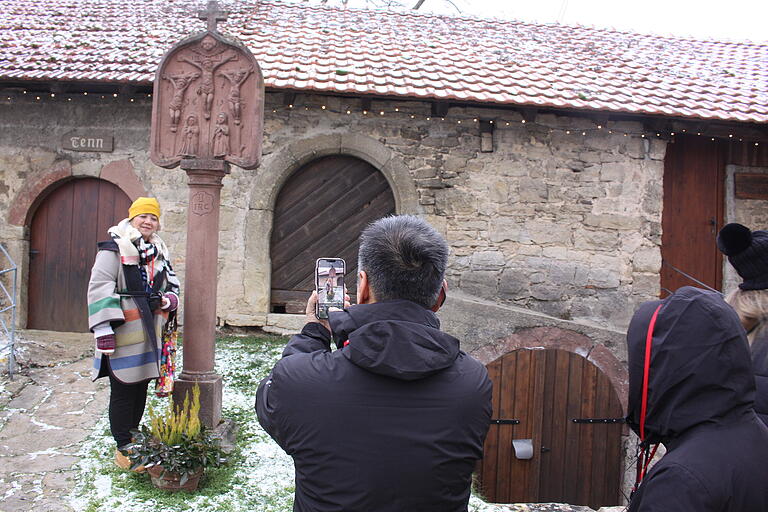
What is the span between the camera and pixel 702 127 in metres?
7.25

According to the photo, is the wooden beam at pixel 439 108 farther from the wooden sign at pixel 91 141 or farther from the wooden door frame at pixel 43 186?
the wooden sign at pixel 91 141

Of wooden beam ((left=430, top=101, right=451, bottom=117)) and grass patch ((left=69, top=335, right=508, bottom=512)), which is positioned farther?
wooden beam ((left=430, top=101, right=451, bottom=117))

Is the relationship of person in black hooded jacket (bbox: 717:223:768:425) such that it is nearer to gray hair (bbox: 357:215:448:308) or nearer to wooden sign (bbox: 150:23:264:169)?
gray hair (bbox: 357:215:448:308)

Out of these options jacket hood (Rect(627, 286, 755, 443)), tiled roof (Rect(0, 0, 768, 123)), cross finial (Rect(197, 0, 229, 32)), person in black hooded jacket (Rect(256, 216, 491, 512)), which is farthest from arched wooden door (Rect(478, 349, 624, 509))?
person in black hooded jacket (Rect(256, 216, 491, 512))

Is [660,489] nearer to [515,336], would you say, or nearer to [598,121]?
[515,336]

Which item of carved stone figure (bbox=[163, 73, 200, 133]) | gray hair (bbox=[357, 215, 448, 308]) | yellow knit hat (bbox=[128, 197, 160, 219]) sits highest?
carved stone figure (bbox=[163, 73, 200, 133])

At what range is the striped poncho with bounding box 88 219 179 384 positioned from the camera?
3082 millimetres

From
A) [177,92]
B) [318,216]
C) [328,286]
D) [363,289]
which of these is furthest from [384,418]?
[318,216]

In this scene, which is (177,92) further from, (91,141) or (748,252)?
(91,141)

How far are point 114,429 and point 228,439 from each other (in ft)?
2.47

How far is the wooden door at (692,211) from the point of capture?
7.71m

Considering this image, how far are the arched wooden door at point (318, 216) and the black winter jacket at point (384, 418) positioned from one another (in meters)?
5.79

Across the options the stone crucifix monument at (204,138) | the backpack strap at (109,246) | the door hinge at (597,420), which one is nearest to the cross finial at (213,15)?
the stone crucifix monument at (204,138)

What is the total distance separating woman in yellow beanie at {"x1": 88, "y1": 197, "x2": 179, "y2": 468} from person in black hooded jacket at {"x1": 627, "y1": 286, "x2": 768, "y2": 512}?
106 inches
